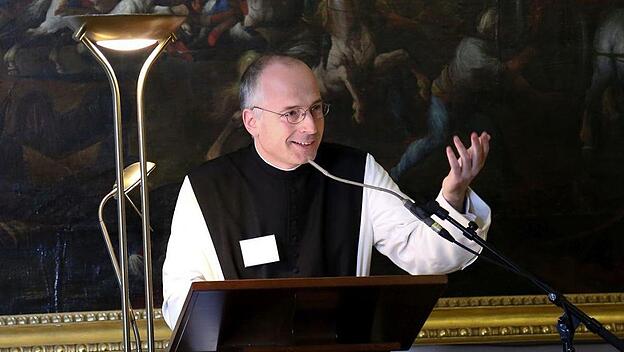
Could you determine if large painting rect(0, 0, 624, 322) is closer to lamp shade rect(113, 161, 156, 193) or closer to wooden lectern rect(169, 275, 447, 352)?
lamp shade rect(113, 161, 156, 193)

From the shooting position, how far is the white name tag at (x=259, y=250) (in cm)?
474

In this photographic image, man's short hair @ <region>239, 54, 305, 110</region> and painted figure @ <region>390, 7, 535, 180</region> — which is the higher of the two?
man's short hair @ <region>239, 54, 305, 110</region>

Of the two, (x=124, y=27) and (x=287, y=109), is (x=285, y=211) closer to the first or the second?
(x=287, y=109)

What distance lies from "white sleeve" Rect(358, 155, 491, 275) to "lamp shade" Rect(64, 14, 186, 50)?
1261mm

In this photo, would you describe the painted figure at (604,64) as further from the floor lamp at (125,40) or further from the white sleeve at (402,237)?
the floor lamp at (125,40)

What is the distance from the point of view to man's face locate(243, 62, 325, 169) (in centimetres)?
450

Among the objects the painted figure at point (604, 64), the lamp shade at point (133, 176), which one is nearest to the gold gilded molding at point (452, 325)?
the painted figure at point (604, 64)

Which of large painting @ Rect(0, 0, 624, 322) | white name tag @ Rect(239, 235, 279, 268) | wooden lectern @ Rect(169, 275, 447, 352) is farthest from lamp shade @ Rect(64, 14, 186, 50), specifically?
large painting @ Rect(0, 0, 624, 322)

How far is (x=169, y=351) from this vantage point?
3.52 meters

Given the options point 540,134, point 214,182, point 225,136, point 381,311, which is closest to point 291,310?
point 381,311

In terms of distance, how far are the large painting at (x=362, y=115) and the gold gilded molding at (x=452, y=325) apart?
0.06 meters

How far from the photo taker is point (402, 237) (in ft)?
15.4

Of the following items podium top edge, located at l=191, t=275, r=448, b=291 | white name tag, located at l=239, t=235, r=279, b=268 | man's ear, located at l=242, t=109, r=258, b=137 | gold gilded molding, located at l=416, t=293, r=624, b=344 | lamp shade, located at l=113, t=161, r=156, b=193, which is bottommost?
gold gilded molding, located at l=416, t=293, r=624, b=344

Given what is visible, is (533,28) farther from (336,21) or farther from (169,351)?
(169,351)
